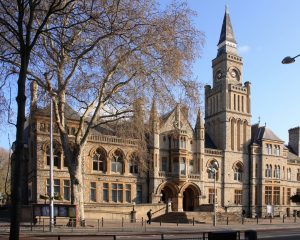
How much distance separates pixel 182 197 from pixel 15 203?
4275 cm

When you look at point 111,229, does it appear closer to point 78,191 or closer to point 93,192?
point 78,191

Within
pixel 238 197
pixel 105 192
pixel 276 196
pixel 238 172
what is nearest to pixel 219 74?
Answer: pixel 238 172

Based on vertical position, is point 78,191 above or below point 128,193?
above

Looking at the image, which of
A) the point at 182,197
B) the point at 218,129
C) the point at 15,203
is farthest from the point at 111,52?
the point at 218,129

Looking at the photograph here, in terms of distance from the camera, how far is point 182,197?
2111 inches

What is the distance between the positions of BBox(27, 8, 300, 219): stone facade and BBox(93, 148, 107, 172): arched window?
0.36 ft

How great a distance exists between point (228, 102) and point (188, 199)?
14.2 metres

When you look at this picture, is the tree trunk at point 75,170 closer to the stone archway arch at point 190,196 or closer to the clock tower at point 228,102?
the stone archway arch at point 190,196

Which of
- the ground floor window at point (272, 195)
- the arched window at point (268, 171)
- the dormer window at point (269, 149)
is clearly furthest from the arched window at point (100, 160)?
the dormer window at point (269, 149)

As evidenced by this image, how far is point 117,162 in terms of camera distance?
50156 mm

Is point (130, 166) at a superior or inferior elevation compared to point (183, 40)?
inferior

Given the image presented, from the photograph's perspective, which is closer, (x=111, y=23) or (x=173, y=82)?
(x=111, y=23)

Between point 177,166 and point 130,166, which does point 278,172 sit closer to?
point 177,166

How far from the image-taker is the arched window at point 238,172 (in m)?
60.2
